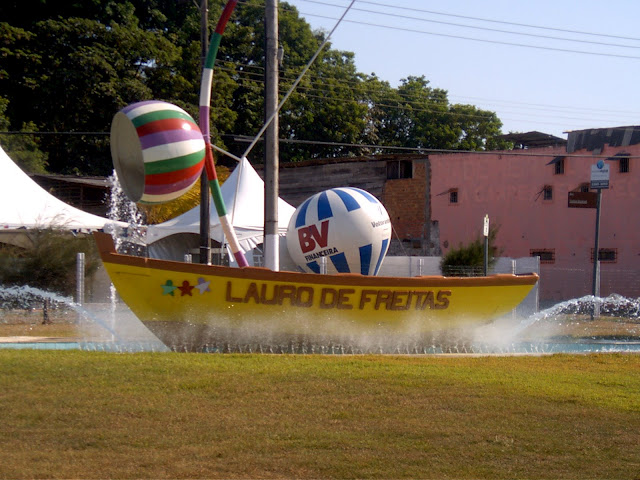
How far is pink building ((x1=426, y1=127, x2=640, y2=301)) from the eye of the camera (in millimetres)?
28812

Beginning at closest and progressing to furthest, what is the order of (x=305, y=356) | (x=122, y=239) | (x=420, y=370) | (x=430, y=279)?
(x=420, y=370) < (x=305, y=356) < (x=430, y=279) < (x=122, y=239)

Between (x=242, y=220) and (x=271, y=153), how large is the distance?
374 inches

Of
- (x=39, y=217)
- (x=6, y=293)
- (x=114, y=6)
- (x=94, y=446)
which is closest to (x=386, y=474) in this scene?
(x=94, y=446)

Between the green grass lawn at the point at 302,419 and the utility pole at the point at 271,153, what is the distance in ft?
11.9

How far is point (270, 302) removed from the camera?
35.0 ft

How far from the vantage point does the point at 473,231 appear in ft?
107

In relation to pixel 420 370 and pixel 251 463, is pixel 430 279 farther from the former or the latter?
pixel 251 463

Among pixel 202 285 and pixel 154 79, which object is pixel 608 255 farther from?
pixel 202 285

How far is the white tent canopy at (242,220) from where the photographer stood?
21.7 metres

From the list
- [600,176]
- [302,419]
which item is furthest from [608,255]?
[302,419]

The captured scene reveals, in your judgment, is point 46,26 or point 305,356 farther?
point 46,26

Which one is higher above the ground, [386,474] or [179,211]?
[179,211]

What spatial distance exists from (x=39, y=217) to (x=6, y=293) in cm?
420

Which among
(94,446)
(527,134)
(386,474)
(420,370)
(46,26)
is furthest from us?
(527,134)
